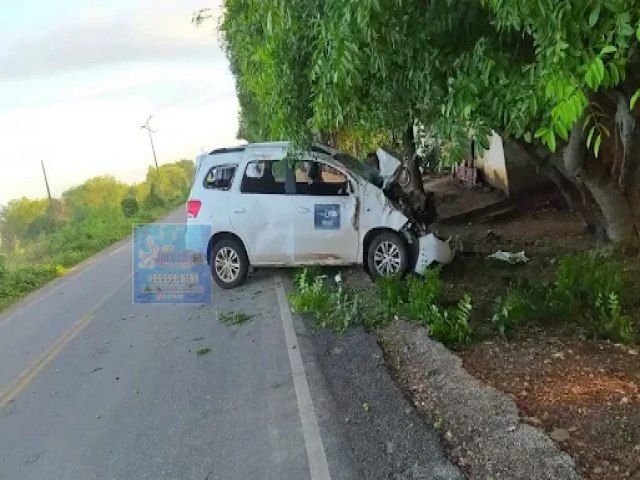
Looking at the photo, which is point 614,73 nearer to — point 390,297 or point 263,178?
point 390,297

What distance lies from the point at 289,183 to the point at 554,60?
596 cm

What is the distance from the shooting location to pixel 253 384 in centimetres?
554

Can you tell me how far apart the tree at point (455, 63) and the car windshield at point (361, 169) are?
70.5 inches

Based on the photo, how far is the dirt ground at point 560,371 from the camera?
11.5 feet

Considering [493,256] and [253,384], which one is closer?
[253,384]

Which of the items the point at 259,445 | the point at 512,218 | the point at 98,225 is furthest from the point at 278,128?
the point at 98,225

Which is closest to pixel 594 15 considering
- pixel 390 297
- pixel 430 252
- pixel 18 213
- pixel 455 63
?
pixel 455 63

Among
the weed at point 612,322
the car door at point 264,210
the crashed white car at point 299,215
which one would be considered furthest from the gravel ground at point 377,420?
the car door at point 264,210

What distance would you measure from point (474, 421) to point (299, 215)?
5067 mm

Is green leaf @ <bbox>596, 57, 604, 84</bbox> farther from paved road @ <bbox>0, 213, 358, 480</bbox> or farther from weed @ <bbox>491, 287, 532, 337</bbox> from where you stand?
weed @ <bbox>491, 287, 532, 337</bbox>

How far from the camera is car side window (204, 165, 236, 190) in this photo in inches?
349

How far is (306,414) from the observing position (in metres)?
4.67

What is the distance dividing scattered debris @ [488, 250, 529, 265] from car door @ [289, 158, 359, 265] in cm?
205

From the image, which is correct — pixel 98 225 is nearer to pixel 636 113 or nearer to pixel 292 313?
pixel 292 313
